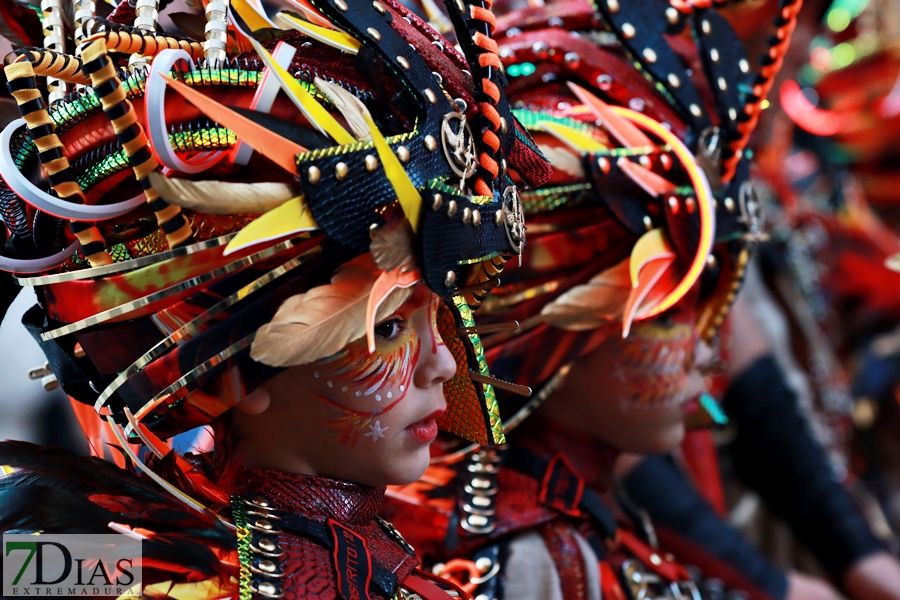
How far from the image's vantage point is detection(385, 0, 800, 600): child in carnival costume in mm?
1447

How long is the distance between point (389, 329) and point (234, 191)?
24cm

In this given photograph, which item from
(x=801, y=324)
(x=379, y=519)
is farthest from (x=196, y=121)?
(x=801, y=324)

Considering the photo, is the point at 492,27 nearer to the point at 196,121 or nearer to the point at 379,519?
the point at 196,121

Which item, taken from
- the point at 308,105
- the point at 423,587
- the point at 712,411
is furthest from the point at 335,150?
the point at 712,411

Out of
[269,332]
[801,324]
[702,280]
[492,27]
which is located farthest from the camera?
[801,324]

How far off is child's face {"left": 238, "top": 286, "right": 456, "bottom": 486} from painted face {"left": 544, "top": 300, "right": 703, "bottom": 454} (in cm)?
48

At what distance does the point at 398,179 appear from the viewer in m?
0.96

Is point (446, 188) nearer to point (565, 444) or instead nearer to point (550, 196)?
point (550, 196)

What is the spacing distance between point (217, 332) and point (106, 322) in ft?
0.43

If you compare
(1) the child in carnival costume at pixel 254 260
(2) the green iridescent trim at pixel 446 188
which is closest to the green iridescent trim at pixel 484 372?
(1) the child in carnival costume at pixel 254 260

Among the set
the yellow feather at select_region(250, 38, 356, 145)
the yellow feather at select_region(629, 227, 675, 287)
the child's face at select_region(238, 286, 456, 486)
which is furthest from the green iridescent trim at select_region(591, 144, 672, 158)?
the yellow feather at select_region(250, 38, 356, 145)

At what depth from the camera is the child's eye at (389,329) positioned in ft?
3.47

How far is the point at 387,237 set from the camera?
98 centimetres

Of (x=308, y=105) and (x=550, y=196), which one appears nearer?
(x=308, y=105)
